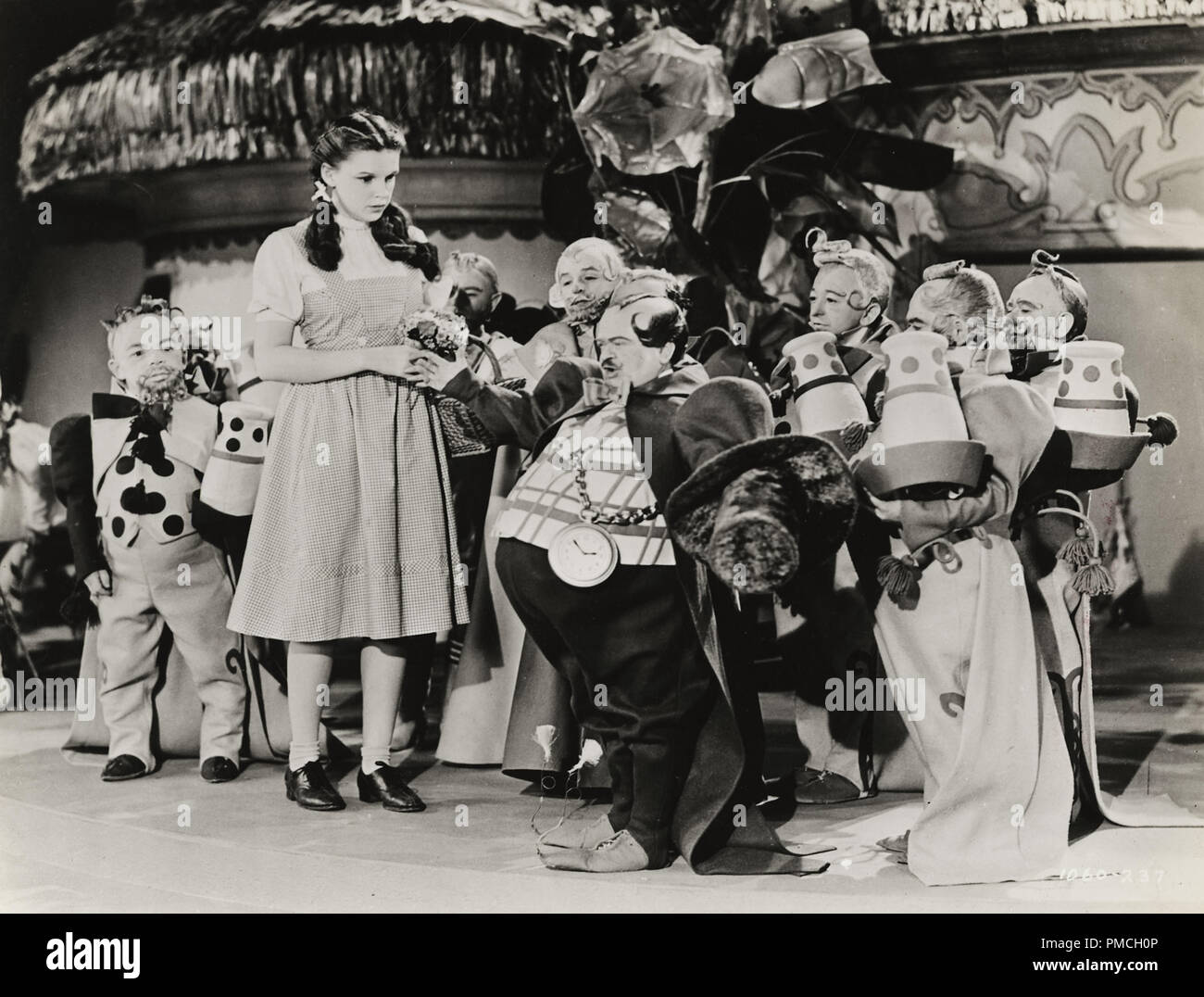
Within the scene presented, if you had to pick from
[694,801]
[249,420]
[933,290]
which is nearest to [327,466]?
[249,420]

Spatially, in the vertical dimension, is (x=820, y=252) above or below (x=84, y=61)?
below

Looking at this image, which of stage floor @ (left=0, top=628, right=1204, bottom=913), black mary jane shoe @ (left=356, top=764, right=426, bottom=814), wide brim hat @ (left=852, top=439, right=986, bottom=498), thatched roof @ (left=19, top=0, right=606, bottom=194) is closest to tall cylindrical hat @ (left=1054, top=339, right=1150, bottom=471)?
wide brim hat @ (left=852, top=439, right=986, bottom=498)

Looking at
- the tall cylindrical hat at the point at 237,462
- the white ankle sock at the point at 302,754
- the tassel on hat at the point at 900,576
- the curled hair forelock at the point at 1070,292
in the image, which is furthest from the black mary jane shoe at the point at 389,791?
the curled hair forelock at the point at 1070,292

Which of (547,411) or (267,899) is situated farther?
(547,411)

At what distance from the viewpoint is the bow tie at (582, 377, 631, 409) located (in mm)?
3568

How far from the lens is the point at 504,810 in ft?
13.3

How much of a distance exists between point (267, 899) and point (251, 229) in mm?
2346

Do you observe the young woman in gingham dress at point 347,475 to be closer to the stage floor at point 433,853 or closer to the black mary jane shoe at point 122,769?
the stage floor at point 433,853

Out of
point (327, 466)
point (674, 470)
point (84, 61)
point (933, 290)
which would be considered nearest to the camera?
point (674, 470)

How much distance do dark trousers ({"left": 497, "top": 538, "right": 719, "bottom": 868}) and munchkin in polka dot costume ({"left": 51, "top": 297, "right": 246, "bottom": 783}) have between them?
123 centimetres

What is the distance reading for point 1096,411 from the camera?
12.4 ft

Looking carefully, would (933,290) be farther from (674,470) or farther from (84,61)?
(84,61)

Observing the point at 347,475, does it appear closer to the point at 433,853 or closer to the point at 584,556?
the point at 584,556

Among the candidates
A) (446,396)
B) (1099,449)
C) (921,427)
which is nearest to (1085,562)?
(1099,449)
